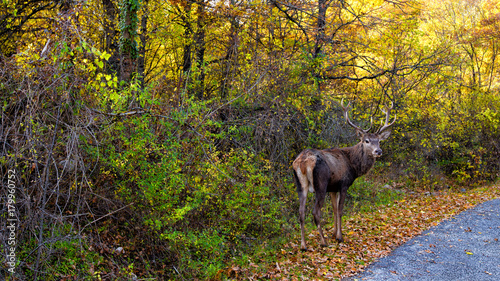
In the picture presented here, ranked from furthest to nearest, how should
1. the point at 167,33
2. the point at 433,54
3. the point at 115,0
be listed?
1. the point at 433,54
2. the point at 167,33
3. the point at 115,0

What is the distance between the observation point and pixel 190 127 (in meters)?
6.36

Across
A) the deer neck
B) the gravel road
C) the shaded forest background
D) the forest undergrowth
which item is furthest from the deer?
the gravel road

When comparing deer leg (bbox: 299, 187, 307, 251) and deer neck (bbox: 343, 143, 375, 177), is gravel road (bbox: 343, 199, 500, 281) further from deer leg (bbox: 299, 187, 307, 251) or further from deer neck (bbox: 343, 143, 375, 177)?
deer neck (bbox: 343, 143, 375, 177)

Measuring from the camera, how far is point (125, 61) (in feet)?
27.0

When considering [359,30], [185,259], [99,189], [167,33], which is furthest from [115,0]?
[359,30]

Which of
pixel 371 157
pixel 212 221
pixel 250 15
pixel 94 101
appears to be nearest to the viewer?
pixel 94 101

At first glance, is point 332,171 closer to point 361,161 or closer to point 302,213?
point 361,161

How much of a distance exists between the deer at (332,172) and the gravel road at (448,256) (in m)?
1.41

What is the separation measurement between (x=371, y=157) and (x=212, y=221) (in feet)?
12.4

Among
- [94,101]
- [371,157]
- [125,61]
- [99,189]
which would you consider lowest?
[99,189]

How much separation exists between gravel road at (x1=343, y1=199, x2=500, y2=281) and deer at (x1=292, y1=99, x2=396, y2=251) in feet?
4.63

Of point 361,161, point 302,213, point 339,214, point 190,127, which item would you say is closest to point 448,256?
point 339,214

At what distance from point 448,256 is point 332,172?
2554 mm

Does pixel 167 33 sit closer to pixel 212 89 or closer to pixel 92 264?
pixel 212 89
